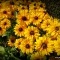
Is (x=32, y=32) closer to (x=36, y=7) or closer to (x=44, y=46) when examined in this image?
(x=44, y=46)

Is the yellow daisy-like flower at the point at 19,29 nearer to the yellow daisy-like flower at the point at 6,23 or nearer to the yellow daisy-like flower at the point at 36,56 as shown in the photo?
the yellow daisy-like flower at the point at 6,23

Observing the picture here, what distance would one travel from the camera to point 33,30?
106 inches

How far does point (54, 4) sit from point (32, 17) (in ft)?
2.89

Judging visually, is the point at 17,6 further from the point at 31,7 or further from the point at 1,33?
the point at 1,33

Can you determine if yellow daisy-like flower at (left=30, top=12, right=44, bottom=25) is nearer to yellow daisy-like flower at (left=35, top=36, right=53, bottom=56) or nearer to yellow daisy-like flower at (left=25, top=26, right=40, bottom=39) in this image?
yellow daisy-like flower at (left=25, top=26, right=40, bottom=39)

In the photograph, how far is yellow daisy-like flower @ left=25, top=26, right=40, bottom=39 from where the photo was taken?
2.65m

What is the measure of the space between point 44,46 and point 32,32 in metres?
0.23

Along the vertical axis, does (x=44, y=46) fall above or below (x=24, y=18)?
below

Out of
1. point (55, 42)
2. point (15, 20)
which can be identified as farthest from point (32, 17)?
point (55, 42)

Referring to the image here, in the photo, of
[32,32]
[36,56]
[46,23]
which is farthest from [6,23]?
[36,56]

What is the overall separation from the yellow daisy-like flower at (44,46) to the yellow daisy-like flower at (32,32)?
0.26 feet

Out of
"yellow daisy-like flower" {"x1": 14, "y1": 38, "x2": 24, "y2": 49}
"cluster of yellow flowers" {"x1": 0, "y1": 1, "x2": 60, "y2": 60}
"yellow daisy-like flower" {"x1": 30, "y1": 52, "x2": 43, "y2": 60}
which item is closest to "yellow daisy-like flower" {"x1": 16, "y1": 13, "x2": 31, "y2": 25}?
"cluster of yellow flowers" {"x1": 0, "y1": 1, "x2": 60, "y2": 60}

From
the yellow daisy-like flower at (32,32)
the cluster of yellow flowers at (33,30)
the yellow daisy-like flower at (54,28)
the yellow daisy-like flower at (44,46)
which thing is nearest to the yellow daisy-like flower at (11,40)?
the cluster of yellow flowers at (33,30)

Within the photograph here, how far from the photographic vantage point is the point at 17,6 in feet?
10.1
